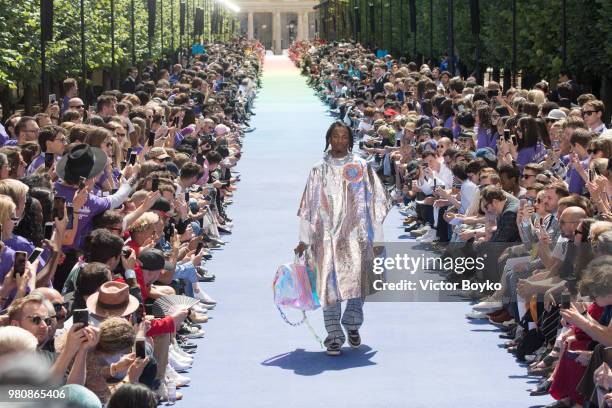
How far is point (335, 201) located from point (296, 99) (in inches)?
1709

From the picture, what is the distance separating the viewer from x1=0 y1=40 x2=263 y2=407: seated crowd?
312 inches

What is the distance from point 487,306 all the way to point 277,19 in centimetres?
16028

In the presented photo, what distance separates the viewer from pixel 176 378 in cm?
1184

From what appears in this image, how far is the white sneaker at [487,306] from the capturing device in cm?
1425

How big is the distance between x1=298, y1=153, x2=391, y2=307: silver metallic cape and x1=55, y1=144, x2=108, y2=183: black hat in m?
1.90

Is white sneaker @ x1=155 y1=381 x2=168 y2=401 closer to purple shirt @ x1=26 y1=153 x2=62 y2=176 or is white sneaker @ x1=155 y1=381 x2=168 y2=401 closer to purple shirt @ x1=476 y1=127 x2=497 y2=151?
purple shirt @ x1=26 y1=153 x2=62 y2=176

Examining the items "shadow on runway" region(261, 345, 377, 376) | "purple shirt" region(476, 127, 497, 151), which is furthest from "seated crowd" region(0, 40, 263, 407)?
"purple shirt" region(476, 127, 497, 151)

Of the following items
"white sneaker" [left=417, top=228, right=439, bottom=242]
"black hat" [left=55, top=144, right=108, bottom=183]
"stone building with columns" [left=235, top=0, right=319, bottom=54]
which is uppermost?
"stone building with columns" [left=235, top=0, right=319, bottom=54]

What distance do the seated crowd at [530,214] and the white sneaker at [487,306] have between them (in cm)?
1

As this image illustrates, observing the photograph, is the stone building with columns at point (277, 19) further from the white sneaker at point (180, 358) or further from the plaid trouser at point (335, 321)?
the white sneaker at point (180, 358)

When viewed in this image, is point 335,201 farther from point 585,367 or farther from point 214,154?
point 214,154

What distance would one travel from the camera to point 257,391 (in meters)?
11.7

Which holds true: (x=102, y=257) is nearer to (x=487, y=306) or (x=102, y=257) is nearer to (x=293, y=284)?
(x=293, y=284)

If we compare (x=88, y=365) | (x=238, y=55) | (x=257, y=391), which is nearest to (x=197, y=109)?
(x=257, y=391)
